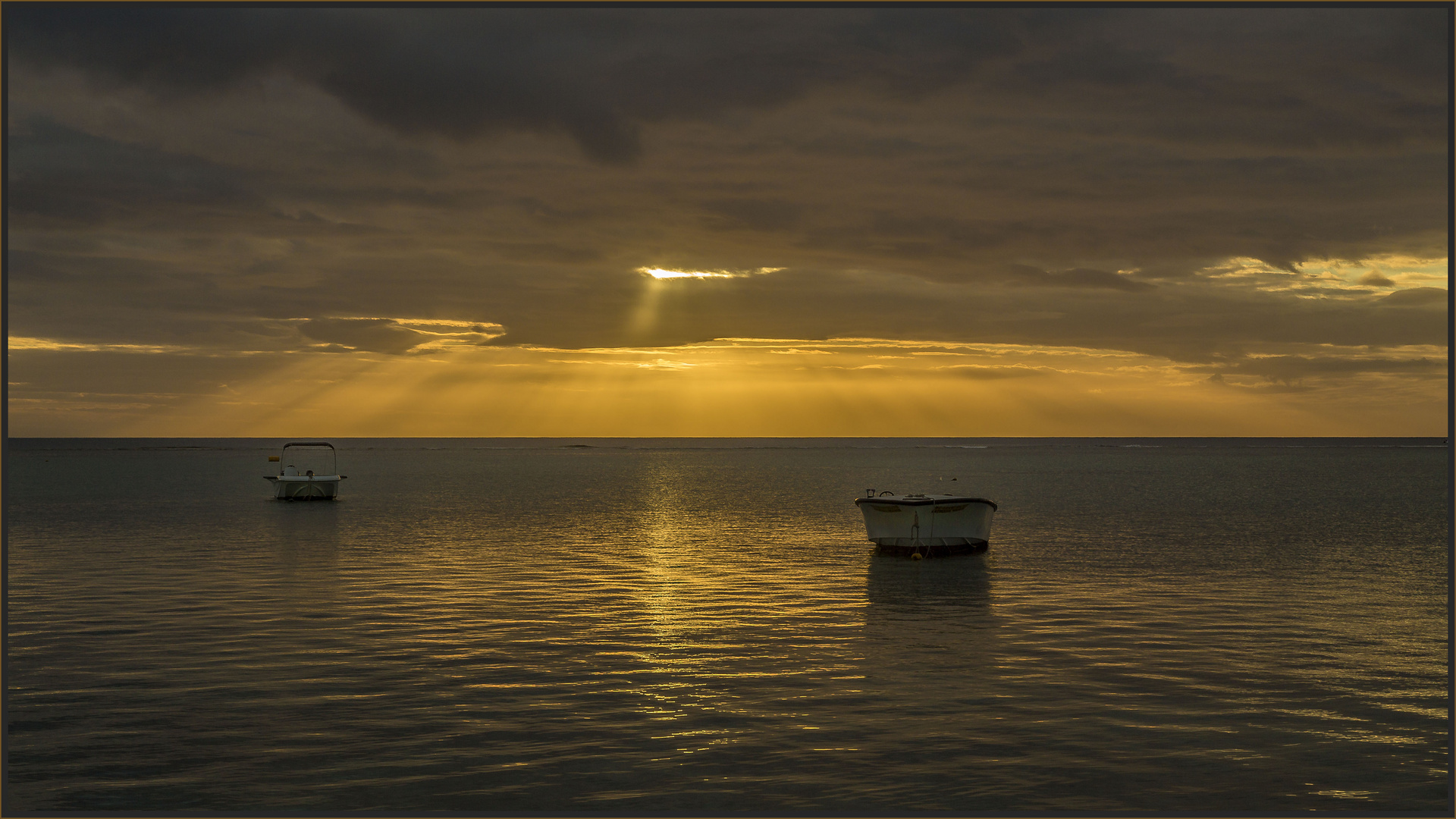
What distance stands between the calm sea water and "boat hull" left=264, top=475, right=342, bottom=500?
32.7 metres

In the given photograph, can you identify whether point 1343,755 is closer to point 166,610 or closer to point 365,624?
point 365,624

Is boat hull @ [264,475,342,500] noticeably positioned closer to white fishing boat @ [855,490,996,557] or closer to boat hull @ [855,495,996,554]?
boat hull @ [855,495,996,554]

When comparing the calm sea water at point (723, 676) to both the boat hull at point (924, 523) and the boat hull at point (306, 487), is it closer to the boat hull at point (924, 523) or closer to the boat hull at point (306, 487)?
the boat hull at point (924, 523)

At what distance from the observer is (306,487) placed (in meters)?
85.2

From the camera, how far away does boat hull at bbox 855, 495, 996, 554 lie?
46281 mm

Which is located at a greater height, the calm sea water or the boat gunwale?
the boat gunwale

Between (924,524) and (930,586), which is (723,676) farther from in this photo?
(924,524)

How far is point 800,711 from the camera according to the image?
739 inches

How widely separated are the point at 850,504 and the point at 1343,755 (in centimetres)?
6833

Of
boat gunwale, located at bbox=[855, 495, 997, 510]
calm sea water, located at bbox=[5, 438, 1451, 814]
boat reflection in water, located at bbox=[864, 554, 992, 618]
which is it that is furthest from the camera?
boat gunwale, located at bbox=[855, 495, 997, 510]

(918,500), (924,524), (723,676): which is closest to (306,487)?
(918,500)

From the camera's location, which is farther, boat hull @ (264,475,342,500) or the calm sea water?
boat hull @ (264,475,342,500)

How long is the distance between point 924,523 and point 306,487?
187ft

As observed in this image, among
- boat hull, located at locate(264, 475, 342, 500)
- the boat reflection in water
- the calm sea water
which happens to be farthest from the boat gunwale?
boat hull, located at locate(264, 475, 342, 500)
